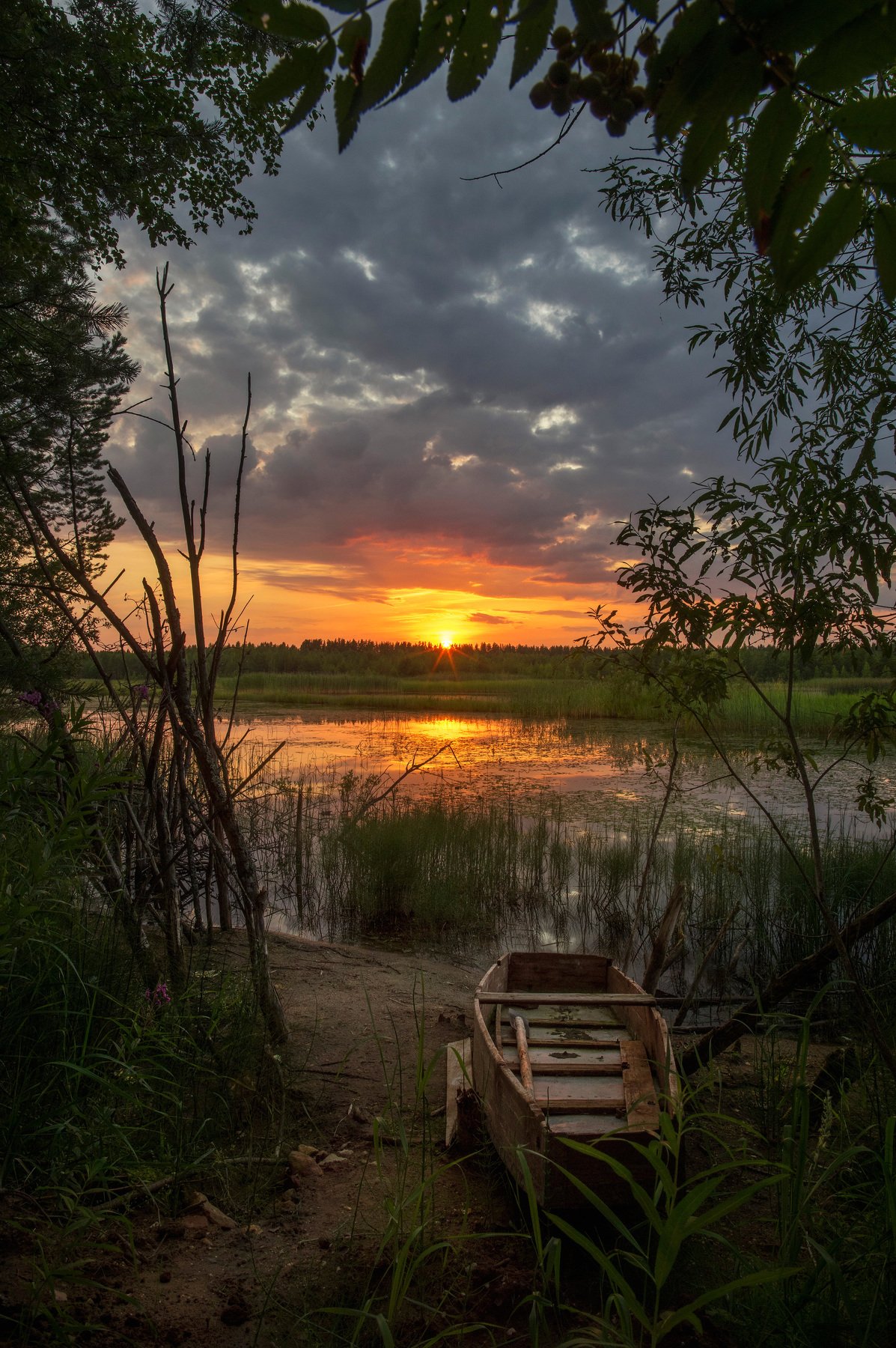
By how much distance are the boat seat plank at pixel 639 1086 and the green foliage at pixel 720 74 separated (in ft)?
9.34

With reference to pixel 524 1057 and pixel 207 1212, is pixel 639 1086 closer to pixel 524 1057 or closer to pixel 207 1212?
pixel 524 1057

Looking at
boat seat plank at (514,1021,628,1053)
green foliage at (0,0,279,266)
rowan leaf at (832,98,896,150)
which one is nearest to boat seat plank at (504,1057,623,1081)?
boat seat plank at (514,1021,628,1053)

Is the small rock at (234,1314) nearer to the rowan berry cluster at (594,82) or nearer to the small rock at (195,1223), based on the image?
the small rock at (195,1223)

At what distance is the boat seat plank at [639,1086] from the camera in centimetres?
304

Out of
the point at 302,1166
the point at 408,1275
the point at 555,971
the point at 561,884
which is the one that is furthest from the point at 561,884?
the point at 408,1275

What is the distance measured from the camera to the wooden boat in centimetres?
264

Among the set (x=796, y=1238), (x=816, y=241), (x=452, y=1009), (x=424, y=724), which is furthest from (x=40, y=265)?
(x=424, y=724)

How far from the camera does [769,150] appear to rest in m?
0.74

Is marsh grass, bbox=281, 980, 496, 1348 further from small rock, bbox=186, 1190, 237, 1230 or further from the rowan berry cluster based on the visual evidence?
the rowan berry cluster

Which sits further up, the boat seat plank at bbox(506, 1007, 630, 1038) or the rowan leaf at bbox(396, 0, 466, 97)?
the rowan leaf at bbox(396, 0, 466, 97)

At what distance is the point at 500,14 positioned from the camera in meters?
0.78

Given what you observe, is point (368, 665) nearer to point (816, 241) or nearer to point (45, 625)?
point (45, 625)

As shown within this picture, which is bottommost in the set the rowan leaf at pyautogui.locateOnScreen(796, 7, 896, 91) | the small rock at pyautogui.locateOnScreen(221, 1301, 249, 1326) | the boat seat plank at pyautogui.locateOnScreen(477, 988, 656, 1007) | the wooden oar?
the wooden oar

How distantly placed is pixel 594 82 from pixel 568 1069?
377cm
